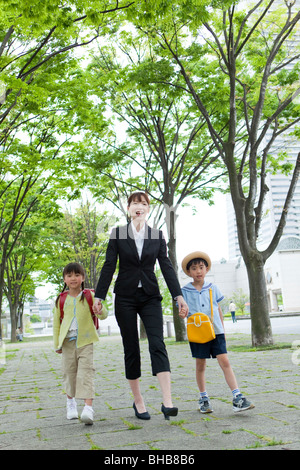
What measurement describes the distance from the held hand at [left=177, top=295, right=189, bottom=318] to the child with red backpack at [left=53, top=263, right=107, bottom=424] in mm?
654

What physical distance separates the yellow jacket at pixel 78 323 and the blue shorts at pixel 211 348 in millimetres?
886

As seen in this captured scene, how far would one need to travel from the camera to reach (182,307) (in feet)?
12.1

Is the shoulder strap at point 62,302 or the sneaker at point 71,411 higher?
the shoulder strap at point 62,302

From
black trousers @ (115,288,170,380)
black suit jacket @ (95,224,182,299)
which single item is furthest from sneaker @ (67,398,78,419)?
black suit jacket @ (95,224,182,299)

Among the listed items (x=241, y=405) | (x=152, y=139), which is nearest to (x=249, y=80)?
(x=152, y=139)

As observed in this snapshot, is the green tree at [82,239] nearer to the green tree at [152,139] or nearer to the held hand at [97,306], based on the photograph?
the green tree at [152,139]

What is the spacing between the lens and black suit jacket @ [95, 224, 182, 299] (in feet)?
12.5

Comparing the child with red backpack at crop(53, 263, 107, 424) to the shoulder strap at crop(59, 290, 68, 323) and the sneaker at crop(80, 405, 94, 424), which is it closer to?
the shoulder strap at crop(59, 290, 68, 323)

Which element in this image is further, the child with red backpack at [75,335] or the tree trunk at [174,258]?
the tree trunk at [174,258]

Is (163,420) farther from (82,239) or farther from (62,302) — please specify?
(82,239)

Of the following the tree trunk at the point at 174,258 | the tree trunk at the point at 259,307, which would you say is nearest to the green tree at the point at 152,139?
the tree trunk at the point at 174,258

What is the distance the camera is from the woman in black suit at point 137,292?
3.79m

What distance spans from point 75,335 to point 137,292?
0.77m

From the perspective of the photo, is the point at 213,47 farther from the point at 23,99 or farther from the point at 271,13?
the point at 23,99
